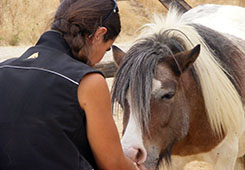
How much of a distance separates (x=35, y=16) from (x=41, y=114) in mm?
12820

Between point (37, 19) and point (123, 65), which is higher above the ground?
point (123, 65)

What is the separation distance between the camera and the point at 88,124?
1.65 m

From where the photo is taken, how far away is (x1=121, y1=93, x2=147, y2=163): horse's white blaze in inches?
82.2

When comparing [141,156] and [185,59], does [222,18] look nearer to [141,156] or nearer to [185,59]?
[185,59]

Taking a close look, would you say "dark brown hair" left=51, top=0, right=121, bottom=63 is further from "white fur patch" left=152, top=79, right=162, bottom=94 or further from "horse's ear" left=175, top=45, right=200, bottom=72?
"horse's ear" left=175, top=45, right=200, bottom=72

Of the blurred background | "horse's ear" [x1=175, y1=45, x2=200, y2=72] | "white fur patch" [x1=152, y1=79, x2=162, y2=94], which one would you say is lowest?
the blurred background

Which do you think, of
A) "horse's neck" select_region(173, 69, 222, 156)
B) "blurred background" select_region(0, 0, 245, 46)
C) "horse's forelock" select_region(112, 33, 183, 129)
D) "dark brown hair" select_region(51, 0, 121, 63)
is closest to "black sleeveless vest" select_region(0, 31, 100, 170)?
"dark brown hair" select_region(51, 0, 121, 63)

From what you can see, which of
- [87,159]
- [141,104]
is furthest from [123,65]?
[87,159]

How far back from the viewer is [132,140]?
2135 millimetres

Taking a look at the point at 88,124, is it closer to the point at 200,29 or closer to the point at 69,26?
the point at 69,26

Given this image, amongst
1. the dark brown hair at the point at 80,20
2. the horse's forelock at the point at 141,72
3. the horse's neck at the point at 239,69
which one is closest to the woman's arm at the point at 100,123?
the dark brown hair at the point at 80,20

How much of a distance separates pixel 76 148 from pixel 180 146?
118 cm

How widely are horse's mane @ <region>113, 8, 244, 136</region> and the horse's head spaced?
12 cm

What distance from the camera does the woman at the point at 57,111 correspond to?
1.59 meters
